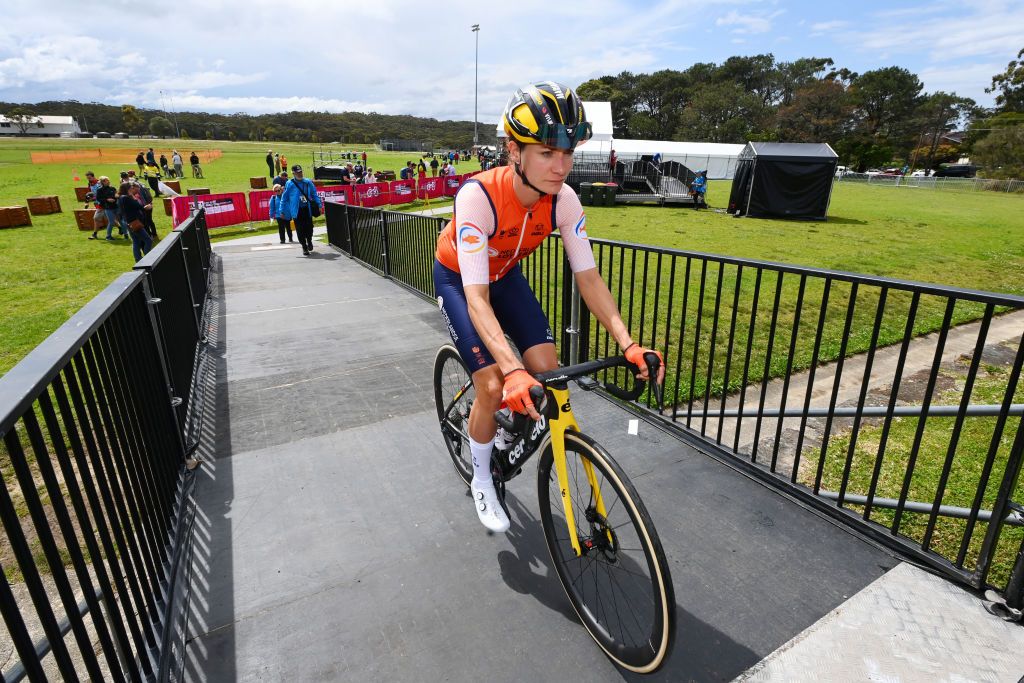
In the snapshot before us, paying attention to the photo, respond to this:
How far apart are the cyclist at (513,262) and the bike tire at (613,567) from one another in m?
0.42

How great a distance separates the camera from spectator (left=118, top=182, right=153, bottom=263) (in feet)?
40.2

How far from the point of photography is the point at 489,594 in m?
2.62

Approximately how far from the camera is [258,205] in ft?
68.4

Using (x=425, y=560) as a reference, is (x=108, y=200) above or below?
above

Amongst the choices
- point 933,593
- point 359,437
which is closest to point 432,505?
point 359,437

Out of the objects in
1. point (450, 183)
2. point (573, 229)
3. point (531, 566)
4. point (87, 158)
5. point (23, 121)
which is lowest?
point (531, 566)

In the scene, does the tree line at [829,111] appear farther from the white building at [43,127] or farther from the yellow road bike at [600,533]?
the white building at [43,127]

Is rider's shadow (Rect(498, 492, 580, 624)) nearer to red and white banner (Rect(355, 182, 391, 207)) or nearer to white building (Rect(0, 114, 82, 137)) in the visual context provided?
red and white banner (Rect(355, 182, 391, 207))

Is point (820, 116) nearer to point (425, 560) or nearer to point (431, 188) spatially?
point (431, 188)

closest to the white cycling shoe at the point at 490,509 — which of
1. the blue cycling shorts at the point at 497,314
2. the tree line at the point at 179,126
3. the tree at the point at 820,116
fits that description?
the blue cycling shorts at the point at 497,314

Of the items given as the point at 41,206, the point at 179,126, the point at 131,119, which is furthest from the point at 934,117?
the point at 131,119

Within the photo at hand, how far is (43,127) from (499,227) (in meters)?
188

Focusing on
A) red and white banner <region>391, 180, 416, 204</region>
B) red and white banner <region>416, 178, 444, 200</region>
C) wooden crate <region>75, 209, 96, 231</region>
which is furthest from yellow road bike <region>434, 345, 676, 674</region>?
red and white banner <region>416, 178, 444, 200</region>

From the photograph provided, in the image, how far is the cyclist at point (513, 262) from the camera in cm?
230
